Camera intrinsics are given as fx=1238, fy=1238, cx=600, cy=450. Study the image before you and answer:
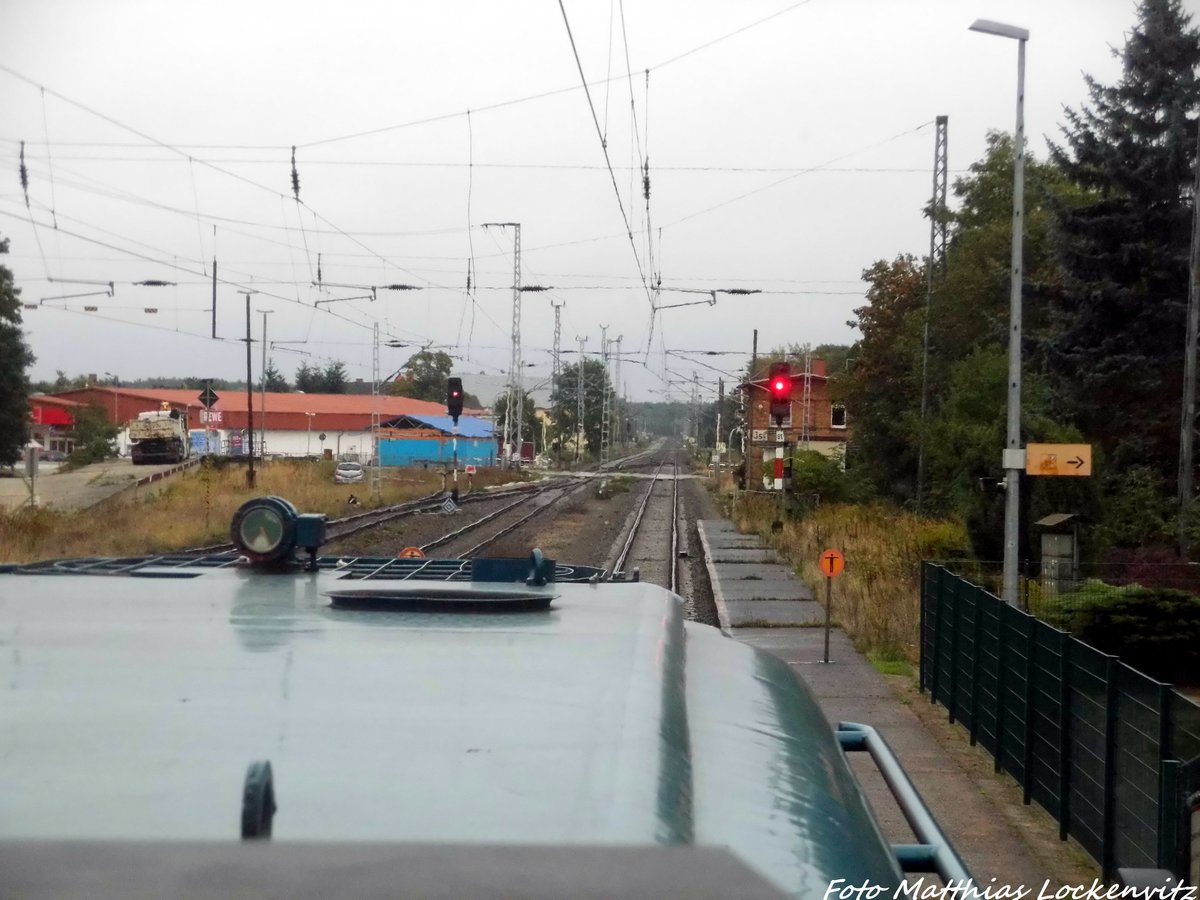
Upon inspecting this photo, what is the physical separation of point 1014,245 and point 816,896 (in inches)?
600

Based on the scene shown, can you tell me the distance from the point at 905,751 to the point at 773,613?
28.0 feet

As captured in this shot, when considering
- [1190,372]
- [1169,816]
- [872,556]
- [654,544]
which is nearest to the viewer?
[1169,816]

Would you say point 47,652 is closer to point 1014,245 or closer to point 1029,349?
point 1014,245

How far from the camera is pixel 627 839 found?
5.18 feet

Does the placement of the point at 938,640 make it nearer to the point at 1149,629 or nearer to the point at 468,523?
the point at 1149,629

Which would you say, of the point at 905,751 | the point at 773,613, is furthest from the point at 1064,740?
the point at 773,613

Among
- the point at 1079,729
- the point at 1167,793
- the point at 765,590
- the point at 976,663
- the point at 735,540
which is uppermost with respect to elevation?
the point at 1167,793

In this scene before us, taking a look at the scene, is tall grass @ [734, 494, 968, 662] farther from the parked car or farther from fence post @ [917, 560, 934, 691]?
the parked car

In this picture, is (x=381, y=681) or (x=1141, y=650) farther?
(x=1141, y=650)

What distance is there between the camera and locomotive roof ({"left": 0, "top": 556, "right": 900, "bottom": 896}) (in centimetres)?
165

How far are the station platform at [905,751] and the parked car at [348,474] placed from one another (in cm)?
2786

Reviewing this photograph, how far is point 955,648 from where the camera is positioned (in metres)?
11.2

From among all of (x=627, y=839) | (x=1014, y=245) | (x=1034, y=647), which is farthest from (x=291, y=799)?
(x=1014, y=245)

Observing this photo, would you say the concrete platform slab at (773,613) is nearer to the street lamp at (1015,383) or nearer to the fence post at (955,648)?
the street lamp at (1015,383)
